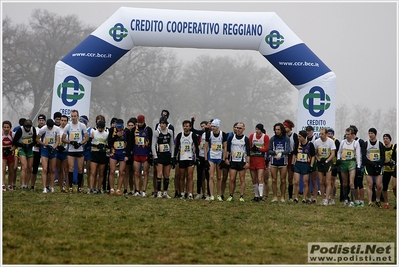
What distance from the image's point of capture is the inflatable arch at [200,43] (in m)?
17.8

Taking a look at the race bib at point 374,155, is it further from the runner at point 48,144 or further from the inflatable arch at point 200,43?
the runner at point 48,144

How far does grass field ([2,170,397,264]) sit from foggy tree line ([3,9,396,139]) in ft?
96.4

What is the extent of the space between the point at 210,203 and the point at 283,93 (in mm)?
52666

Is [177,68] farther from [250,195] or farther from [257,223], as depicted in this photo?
[257,223]

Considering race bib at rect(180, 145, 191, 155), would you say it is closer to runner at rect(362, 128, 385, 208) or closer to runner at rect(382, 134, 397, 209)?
runner at rect(362, 128, 385, 208)

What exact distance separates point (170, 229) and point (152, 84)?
5143 cm

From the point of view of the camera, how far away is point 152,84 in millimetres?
61000

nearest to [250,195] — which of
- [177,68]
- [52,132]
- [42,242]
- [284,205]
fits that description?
[284,205]

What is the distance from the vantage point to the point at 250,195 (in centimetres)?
1727

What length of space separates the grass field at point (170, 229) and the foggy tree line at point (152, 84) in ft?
96.4

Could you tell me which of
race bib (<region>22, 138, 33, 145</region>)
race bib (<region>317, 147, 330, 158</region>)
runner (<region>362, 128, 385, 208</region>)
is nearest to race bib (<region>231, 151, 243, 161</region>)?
race bib (<region>317, 147, 330, 158</region>)

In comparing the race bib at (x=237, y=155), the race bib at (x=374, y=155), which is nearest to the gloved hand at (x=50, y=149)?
the race bib at (x=237, y=155)

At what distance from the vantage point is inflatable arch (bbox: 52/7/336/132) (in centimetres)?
1784

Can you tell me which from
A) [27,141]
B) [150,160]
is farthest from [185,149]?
[27,141]
